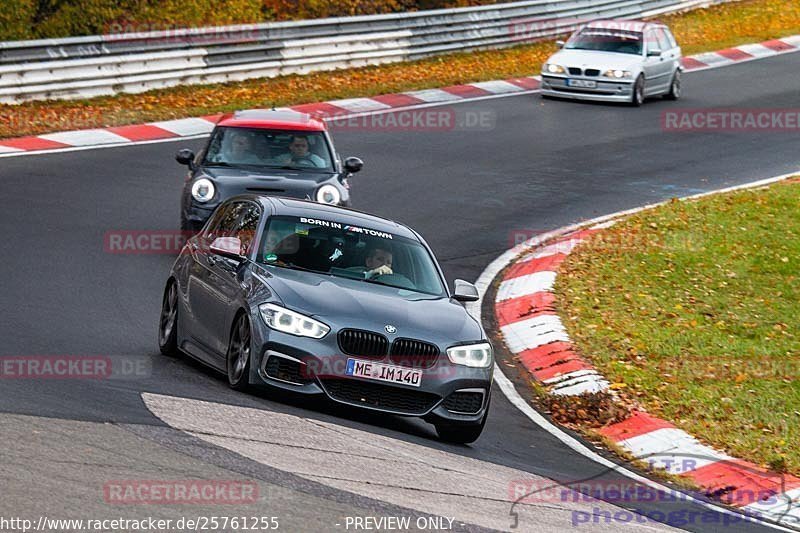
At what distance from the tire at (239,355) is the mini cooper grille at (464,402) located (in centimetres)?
139

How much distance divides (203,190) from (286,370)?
573 centimetres

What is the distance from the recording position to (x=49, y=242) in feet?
49.7

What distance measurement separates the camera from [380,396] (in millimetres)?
9547

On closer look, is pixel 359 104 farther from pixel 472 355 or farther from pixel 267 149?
pixel 472 355

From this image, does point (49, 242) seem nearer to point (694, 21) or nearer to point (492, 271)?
A: point (492, 271)

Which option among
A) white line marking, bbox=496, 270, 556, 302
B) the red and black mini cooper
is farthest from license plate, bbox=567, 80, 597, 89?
white line marking, bbox=496, 270, 556, 302

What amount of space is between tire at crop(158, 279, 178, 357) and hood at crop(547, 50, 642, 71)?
17054mm

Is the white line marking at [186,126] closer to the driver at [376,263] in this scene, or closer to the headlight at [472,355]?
the driver at [376,263]

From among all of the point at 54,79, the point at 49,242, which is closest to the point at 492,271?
the point at 49,242

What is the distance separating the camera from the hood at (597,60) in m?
27.5

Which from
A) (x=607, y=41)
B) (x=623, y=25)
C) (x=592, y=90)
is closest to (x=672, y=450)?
(x=592, y=90)

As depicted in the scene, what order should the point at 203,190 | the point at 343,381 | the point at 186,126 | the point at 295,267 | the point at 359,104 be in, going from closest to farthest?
the point at 343,381, the point at 295,267, the point at 203,190, the point at 186,126, the point at 359,104

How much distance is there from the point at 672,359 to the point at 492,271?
3.86m

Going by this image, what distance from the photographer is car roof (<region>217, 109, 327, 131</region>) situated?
15.9 meters
